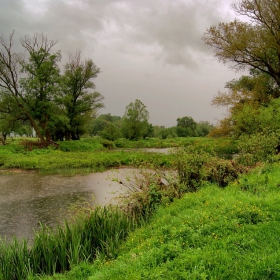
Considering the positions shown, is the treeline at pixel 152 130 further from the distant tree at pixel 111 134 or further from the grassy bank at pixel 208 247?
the grassy bank at pixel 208 247

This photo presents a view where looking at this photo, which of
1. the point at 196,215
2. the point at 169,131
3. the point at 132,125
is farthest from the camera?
the point at 169,131

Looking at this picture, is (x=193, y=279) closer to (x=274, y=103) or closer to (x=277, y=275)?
→ (x=277, y=275)

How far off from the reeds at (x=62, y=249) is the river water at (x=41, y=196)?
3.87ft

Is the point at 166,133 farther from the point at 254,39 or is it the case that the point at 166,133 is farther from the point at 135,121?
the point at 254,39

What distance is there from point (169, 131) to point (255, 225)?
2640 inches

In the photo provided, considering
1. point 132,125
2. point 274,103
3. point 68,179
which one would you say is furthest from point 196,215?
point 132,125

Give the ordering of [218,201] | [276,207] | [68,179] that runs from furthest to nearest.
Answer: [68,179] < [218,201] < [276,207]

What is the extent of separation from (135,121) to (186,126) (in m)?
33.6

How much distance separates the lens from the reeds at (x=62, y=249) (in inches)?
170

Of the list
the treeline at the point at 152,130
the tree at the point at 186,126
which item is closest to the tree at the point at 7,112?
the treeline at the point at 152,130

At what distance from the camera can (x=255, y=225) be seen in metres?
4.22

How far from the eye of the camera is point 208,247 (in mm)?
3791

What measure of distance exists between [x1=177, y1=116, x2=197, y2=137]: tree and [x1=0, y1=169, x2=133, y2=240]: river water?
60313 millimetres

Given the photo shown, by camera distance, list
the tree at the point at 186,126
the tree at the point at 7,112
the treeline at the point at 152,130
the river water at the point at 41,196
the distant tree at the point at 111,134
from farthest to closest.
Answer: the tree at the point at 186,126, the treeline at the point at 152,130, the distant tree at the point at 111,134, the tree at the point at 7,112, the river water at the point at 41,196
